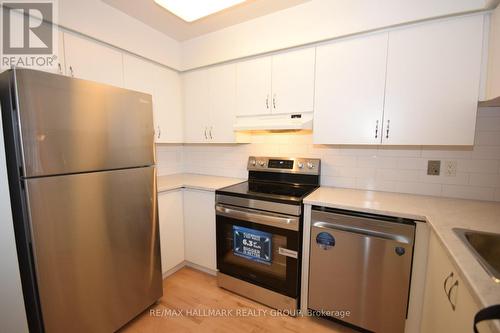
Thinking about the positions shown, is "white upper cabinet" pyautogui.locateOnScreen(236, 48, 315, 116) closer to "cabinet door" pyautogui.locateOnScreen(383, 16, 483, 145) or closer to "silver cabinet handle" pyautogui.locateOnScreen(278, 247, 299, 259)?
"cabinet door" pyautogui.locateOnScreen(383, 16, 483, 145)

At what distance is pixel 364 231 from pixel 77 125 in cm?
181

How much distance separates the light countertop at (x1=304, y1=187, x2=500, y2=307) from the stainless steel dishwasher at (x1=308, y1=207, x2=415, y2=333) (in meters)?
0.07

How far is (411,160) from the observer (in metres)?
1.83

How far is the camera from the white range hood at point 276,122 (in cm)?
187

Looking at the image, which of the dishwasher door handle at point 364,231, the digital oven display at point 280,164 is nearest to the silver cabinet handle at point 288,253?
the dishwasher door handle at point 364,231

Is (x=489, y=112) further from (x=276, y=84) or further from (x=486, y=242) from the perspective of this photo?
(x=276, y=84)

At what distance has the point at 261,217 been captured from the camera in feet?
5.80

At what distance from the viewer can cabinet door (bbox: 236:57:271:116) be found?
2041 millimetres

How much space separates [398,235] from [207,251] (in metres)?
1.59

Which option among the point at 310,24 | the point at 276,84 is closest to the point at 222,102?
the point at 276,84

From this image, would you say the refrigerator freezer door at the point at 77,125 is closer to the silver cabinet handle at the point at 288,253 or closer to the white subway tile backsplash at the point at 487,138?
the silver cabinet handle at the point at 288,253

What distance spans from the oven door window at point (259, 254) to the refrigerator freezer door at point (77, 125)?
0.93 metres

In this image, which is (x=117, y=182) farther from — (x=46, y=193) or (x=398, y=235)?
(x=398, y=235)

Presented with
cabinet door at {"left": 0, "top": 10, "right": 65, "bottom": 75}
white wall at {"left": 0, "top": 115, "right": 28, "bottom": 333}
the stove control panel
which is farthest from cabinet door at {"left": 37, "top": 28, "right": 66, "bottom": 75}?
the stove control panel
